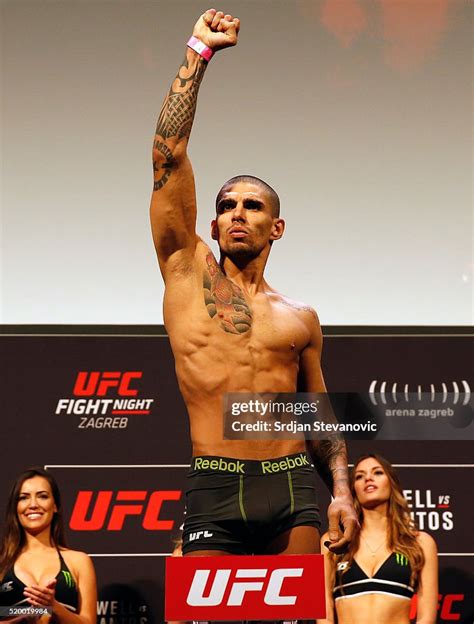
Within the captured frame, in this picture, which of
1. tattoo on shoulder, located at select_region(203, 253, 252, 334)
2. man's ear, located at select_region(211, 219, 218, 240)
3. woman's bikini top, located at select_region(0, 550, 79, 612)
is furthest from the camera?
woman's bikini top, located at select_region(0, 550, 79, 612)

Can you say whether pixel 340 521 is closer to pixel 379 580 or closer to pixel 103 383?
pixel 379 580

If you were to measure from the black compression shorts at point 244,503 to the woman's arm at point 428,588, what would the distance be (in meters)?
0.58

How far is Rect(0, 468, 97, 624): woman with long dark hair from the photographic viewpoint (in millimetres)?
2955

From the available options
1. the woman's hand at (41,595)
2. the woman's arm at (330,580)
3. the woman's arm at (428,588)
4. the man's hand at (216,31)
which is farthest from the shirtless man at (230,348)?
the woman's hand at (41,595)

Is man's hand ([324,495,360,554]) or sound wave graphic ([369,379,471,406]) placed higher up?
sound wave graphic ([369,379,471,406])

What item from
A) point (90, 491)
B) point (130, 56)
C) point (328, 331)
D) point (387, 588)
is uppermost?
point (130, 56)

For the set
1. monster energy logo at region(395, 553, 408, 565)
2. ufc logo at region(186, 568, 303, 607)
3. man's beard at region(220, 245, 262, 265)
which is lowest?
ufc logo at region(186, 568, 303, 607)

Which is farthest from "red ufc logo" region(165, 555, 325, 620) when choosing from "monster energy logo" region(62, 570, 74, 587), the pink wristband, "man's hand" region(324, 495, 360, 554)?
the pink wristband

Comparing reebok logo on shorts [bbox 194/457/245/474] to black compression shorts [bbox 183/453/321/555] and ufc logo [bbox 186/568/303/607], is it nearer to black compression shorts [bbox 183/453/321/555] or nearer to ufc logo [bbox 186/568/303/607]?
black compression shorts [bbox 183/453/321/555]

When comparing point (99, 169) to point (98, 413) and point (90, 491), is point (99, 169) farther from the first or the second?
point (90, 491)

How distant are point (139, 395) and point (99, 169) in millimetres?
725

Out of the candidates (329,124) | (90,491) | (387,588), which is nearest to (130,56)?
(329,124)

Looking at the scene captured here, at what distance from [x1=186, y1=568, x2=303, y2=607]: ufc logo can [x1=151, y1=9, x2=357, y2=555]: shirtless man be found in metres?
0.06

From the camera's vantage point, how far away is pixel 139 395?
3.31 m
